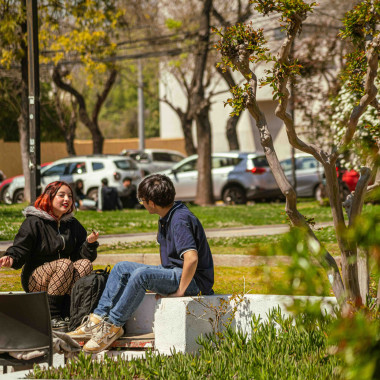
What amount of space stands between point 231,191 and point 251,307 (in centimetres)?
1865

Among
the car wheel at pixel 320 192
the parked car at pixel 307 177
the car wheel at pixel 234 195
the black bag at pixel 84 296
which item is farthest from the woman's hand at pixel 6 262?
the parked car at pixel 307 177

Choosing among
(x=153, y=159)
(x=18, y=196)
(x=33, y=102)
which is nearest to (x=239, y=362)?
(x=33, y=102)

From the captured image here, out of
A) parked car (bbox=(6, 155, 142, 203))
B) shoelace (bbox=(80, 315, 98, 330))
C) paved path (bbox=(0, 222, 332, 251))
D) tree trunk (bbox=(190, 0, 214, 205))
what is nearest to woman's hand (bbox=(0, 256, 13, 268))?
shoelace (bbox=(80, 315, 98, 330))

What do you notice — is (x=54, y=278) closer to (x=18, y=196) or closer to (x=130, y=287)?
(x=130, y=287)

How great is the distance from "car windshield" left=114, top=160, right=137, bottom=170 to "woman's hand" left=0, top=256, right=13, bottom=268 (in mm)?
18116

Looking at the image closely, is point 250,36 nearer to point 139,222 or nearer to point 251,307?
point 251,307


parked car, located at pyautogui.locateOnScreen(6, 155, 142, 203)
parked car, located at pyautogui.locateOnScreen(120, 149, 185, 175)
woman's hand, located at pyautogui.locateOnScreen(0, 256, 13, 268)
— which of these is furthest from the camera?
parked car, located at pyautogui.locateOnScreen(120, 149, 185, 175)

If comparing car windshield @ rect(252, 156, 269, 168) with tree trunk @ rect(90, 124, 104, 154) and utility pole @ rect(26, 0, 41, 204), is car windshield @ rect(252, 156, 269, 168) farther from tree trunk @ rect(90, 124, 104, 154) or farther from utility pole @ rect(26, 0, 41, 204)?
utility pole @ rect(26, 0, 41, 204)

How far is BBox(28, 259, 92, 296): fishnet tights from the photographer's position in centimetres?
615

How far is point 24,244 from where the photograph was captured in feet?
20.3

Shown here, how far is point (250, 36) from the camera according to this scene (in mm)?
5816

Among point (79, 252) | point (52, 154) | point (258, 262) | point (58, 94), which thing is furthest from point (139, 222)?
point (52, 154)

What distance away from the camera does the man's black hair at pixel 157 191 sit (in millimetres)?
5969

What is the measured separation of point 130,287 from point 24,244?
103 cm
